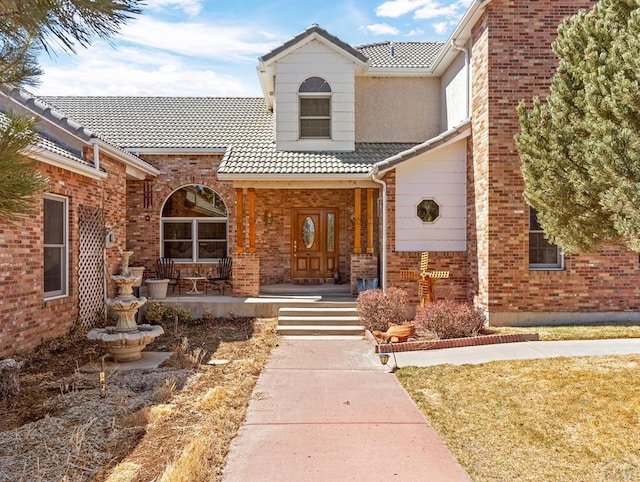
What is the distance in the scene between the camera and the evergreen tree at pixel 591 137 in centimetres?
512

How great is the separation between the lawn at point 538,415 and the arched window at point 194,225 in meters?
8.70

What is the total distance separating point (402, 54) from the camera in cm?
1571

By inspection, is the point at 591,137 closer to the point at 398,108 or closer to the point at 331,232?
the point at 398,108

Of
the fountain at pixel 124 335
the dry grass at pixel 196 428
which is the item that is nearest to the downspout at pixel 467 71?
the dry grass at pixel 196 428

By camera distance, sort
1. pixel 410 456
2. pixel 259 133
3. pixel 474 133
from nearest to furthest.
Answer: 1. pixel 410 456
2. pixel 474 133
3. pixel 259 133

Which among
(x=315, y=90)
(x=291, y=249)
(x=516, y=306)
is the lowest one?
Answer: (x=516, y=306)

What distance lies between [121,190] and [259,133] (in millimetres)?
4445

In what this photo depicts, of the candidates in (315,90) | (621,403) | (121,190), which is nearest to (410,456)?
(621,403)

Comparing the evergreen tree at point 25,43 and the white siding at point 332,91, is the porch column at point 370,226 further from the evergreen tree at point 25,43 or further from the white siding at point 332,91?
the evergreen tree at point 25,43

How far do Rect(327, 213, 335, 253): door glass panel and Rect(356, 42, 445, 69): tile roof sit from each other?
4543mm

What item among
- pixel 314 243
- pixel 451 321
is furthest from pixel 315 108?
pixel 451 321

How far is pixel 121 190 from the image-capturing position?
41.2 feet

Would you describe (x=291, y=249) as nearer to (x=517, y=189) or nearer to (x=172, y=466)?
(x=517, y=189)

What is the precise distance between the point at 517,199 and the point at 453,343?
344 centimetres
